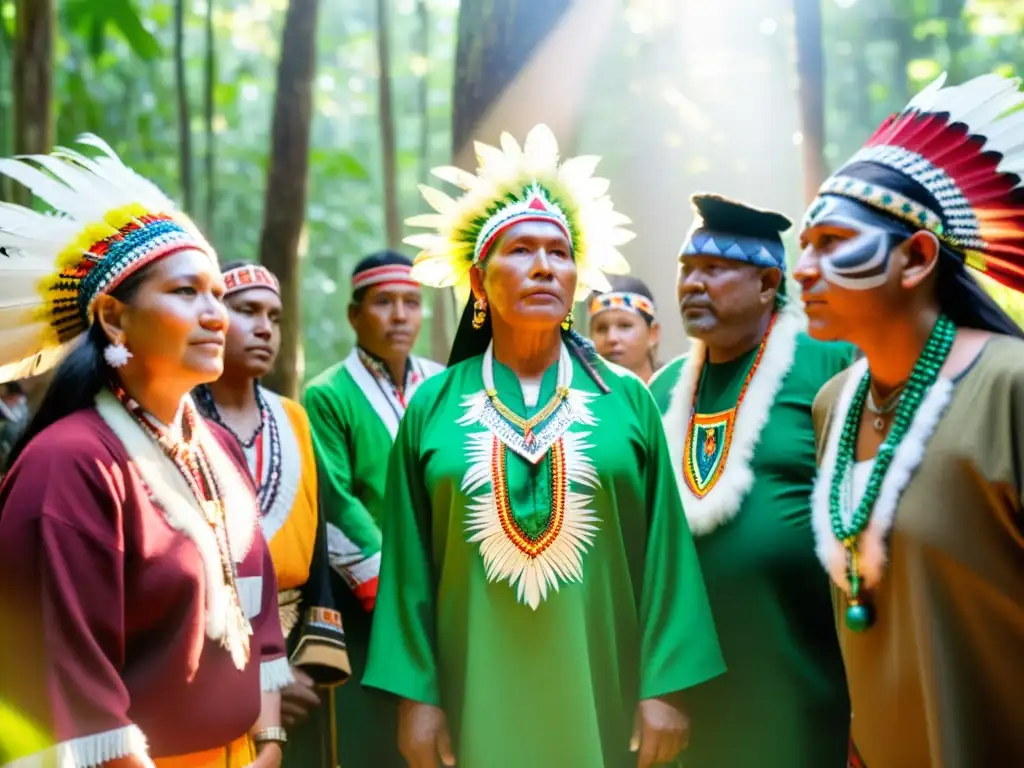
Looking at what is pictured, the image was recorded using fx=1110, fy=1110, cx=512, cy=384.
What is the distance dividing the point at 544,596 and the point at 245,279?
209cm

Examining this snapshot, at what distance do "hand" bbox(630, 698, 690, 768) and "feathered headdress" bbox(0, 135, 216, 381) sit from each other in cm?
185

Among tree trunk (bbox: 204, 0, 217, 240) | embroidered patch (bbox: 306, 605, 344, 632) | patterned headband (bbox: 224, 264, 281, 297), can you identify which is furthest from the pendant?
tree trunk (bbox: 204, 0, 217, 240)

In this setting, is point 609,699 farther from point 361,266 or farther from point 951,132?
point 361,266

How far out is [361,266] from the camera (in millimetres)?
5457

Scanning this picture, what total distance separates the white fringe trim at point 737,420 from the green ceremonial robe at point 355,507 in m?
1.10

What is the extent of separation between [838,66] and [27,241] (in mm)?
18555

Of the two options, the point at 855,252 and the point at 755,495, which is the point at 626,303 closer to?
the point at 755,495

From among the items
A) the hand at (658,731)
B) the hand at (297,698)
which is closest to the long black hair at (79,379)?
the hand at (297,698)

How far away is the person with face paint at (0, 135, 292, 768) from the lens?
2.46 meters

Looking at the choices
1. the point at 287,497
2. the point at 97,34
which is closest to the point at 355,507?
the point at 287,497

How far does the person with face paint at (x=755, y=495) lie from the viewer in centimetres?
365

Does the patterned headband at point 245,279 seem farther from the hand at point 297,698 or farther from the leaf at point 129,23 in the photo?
the leaf at point 129,23

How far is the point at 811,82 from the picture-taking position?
8.30 m

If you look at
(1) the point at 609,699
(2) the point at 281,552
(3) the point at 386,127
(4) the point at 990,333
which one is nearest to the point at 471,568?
(1) the point at 609,699
